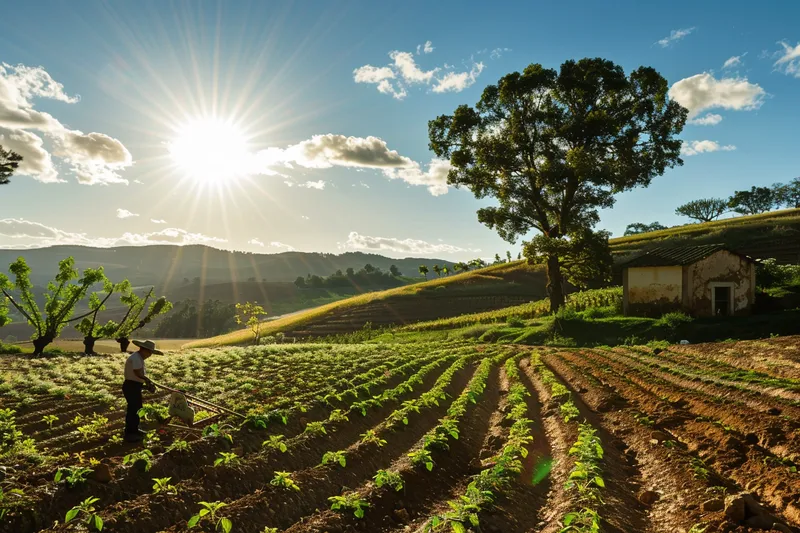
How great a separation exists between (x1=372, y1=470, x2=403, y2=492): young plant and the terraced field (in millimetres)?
25

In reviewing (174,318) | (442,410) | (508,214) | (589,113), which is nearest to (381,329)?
(508,214)

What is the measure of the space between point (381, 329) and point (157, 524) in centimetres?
4655

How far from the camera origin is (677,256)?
110 ft

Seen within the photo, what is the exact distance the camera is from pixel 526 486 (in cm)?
868

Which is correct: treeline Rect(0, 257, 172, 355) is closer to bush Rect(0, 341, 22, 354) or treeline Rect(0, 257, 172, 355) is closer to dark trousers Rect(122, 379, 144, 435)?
bush Rect(0, 341, 22, 354)

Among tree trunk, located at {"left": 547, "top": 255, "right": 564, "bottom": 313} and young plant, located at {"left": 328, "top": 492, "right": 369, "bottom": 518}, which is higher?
tree trunk, located at {"left": 547, "top": 255, "right": 564, "bottom": 313}

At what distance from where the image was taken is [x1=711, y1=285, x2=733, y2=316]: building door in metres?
32.2

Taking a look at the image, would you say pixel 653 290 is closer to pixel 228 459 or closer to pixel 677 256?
pixel 677 256

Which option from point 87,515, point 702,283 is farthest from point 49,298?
point 702,283

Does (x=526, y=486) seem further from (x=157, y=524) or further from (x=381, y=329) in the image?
(x=381, y=329)

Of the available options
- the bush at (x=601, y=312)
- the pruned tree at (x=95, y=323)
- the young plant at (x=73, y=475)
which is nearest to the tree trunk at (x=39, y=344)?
the pruned tree at (x=95, y=323)

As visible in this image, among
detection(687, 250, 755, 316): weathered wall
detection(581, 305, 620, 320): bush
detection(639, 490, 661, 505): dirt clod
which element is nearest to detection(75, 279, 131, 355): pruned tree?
detection(581, 305, 620, 320): bush

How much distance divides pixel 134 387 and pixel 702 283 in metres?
33.9

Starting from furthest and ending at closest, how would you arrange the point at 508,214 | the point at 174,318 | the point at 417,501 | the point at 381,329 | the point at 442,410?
the point at 174,318 < the point at 381,329 < the point at 508,214 < the point at 442,410 < the point at 417,501
